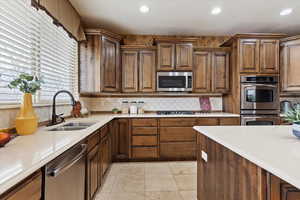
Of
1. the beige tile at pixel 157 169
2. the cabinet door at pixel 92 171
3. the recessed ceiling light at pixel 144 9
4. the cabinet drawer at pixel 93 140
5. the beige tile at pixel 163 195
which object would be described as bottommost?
the beige tile at pixel 163 195

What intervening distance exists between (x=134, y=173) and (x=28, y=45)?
226cm

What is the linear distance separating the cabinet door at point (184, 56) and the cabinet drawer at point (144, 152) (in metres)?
1.67

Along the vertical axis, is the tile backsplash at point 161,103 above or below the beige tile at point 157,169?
above

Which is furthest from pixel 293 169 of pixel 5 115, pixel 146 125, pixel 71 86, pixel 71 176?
pixel 71 86

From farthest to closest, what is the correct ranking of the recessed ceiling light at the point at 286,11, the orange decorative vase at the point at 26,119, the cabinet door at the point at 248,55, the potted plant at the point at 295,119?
the cabinet door at the point at 248,55 < the recessed ceiling light at the point at 286,11 < the orange decorative vase at the point at 26,119 < the potted plant at the point at 295,119

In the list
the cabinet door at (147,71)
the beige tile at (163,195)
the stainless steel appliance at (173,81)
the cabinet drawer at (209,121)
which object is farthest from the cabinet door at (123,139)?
the cabinet drawer at (209,121)

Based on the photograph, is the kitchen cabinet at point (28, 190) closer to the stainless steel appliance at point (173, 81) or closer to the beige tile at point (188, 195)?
the beige tile at point (188, 195)

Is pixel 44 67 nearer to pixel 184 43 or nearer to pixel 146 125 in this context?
pixel 146 125

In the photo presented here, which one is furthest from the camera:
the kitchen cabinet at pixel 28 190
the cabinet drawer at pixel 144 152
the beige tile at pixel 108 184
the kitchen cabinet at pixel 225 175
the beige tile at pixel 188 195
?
the cabinet drawer at pixel 144 152

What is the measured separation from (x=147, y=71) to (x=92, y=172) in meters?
2.35

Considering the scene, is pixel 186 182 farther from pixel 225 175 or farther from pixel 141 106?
pixel 141 106

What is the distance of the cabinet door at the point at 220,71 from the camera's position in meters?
3.97

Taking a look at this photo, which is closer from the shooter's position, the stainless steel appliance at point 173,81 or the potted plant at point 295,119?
the potted plant at point 295,119

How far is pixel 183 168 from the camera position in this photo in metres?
3.24
